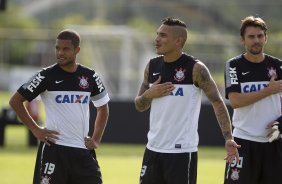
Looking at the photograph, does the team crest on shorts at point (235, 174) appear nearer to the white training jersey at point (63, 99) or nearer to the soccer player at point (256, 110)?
the soccer player at point (256, 110)

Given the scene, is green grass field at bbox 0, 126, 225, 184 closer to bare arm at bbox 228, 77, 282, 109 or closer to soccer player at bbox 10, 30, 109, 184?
soccer player at bbox 10, 30, 109, 184

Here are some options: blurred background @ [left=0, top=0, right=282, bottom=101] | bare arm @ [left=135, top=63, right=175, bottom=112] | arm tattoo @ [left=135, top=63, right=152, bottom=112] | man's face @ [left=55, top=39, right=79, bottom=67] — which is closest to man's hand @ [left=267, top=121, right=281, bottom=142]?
bare arm @ [left=135, top=63, right=175, bottom=112]

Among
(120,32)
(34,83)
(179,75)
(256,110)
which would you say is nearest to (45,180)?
(34,83)

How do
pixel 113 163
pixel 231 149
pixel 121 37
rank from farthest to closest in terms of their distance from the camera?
pixel 121 37
pixel 113 163
pixel 231 149

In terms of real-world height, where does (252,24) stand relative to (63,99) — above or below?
above

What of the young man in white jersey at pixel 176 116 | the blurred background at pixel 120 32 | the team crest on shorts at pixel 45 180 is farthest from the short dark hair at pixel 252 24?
the blurred background at pixel 120 32

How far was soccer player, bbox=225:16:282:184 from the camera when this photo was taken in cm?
881

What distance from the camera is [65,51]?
902cm

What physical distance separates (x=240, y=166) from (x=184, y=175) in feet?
2.08

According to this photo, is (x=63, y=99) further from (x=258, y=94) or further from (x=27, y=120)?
(x=258, y=94)

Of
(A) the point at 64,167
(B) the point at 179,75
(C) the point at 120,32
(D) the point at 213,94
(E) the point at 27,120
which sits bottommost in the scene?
(A) the point at 64,167

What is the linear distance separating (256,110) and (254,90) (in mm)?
208

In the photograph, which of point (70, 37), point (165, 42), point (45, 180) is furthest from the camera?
point (70, 37)

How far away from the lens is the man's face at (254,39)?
881 centimetres
